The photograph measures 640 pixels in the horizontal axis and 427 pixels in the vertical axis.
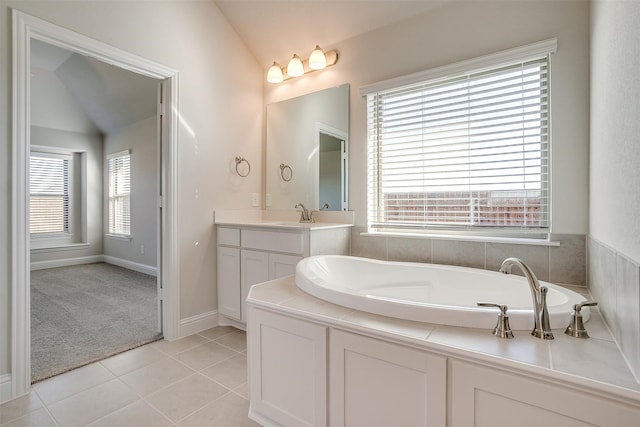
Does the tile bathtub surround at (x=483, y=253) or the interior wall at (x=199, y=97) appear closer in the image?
the tile bathtub surround at (x=483, y=253)

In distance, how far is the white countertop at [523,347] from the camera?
0.87m

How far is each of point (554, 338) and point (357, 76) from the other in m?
2.32

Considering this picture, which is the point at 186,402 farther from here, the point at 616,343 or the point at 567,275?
the point at 567,275

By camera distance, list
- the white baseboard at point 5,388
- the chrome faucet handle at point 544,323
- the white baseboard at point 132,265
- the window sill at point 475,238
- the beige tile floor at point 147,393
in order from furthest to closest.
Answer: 1. the white baseboard at point 132,265
2. the window sill at point 475,238
3. the white baseboard at point 5,388
4. the beige tile floor at point 147,393
5. the chrome faucet handle at point 544,323

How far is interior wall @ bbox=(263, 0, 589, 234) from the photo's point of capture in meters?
1.84

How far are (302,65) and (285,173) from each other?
1021 millimetres

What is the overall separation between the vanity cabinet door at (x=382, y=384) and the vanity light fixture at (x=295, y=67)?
2.44 meters

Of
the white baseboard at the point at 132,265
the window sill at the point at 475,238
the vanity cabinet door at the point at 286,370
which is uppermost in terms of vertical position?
the window sill at the point at 475,238

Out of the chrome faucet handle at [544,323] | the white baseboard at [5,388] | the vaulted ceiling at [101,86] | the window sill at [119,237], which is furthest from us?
the window sill at [119,237]

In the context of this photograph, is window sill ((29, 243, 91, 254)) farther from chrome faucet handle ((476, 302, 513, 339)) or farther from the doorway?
chrome faucet handle ((476, 302, 513, 339))

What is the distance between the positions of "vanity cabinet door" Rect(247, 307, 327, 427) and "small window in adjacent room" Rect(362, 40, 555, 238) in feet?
4.74

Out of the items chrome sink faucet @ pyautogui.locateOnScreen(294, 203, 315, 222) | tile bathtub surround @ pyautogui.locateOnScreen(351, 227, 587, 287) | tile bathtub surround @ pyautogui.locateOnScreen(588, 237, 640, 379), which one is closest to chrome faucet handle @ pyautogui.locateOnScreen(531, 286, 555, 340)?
tile bathtub surround @ pyautogui.locateOnScreen(588, 237, 640, 379)

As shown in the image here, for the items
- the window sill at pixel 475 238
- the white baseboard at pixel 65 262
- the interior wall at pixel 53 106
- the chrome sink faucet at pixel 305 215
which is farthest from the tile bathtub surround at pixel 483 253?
the white baseboard at pixel 65 262

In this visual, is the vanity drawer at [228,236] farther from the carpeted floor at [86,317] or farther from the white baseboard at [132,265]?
the white baseboard at [132,265]
